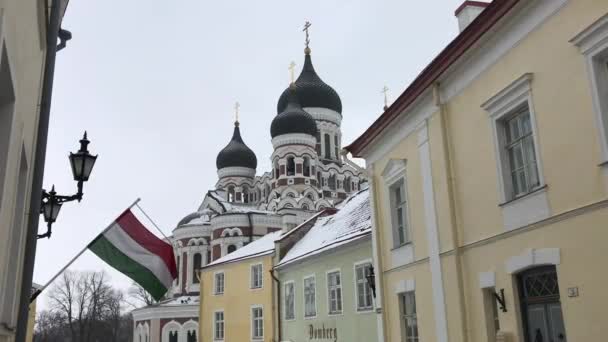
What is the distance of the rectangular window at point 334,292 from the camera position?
67.4 feet

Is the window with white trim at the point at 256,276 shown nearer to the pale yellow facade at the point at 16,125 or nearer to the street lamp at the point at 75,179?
the street lamp at the point at 75,179

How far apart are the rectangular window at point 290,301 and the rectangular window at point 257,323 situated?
2350 mm

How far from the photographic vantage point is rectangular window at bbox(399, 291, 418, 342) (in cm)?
1299

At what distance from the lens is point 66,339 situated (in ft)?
264

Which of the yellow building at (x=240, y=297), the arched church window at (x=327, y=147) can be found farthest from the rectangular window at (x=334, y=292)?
the arched church window at (x=327, y=147)

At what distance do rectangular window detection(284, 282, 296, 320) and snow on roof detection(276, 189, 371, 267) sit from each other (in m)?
0.97

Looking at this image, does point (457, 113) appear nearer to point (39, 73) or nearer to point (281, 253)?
point (39, 73)

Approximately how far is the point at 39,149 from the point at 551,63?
6.60 metres

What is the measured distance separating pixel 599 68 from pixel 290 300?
18720 mm

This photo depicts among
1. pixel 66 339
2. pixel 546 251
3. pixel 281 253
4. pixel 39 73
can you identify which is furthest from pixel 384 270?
pixel 66 339

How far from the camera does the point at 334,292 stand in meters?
20.9

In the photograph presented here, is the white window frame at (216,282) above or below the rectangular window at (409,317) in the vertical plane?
above

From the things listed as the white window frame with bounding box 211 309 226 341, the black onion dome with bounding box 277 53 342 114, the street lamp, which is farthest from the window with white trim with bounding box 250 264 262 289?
the black onion dome with bounding box 277 53 342 114

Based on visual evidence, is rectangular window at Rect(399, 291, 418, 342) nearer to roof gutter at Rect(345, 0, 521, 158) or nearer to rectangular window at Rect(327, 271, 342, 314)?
roof gutter at Rect(345, 0, 521, 158)
